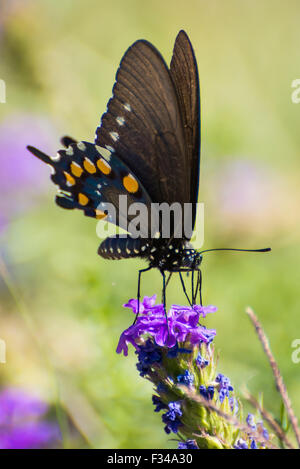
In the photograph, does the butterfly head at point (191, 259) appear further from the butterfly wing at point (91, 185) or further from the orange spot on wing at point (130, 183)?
the orange spot on wing at point (130, 183)

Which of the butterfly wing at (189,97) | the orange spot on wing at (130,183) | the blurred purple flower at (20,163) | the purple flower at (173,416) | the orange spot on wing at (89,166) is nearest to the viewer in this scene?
the purple flower at (173,416)

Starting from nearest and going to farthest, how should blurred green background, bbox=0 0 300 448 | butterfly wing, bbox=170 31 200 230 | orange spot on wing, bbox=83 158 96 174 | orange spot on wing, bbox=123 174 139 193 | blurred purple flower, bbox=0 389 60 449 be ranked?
1. butterfly wing, bbox=170 31 200 230
2. orange spot on wing, bbox=123 174 139 193
3. orange spot on wing, bbox=83 158 96 174
4. blurred purple flower, bbox=0 389 60 449
5. blurred green background, bbox=0 0 300 448

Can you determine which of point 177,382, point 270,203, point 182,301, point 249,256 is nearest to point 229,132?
point 270,203

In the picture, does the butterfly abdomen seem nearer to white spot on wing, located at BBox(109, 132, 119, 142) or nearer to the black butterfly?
the black butterfly

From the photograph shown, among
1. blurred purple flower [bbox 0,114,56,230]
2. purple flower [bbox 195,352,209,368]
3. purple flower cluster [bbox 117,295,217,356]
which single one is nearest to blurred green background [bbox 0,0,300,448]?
blurred purple flower [bbox 0,114,56,230]

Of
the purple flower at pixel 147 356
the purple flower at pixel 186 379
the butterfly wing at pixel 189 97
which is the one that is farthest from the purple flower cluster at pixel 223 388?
the butterfly wing at pixel 189 97

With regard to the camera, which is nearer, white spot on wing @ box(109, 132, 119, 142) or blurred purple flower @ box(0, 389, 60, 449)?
white spot on wing @ box(109, 132, 119, 142)
